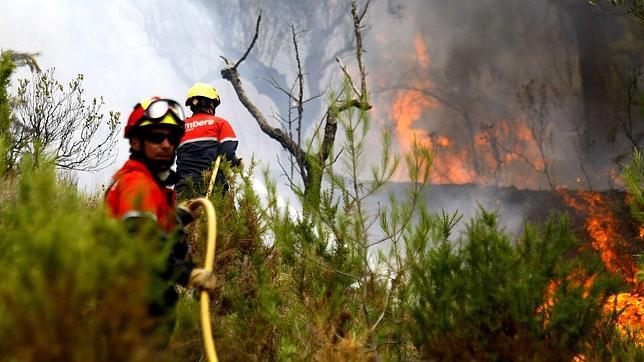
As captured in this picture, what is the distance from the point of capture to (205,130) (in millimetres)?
5520

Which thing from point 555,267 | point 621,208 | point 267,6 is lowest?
point 555,267

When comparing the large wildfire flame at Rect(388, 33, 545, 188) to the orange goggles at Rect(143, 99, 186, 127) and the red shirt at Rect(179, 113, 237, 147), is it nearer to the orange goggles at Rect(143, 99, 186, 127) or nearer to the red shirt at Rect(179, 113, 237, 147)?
the red shirt at Rect(179, 113, 237, 147)

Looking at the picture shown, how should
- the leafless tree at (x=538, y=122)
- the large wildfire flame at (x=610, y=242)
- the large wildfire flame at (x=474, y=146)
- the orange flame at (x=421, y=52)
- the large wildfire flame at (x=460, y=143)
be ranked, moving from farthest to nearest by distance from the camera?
the orange flame at (x=421, y=52)
the large wildfire flame at (x=460, y=143)
the large wildfire flame at (x=474, y=146)
the leafless tree at (x=538, y=122)
the large wildfire flame at (x=610, y=242)

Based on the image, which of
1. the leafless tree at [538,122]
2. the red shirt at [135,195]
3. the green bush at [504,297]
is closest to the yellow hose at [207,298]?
the red shirt at [135,195]

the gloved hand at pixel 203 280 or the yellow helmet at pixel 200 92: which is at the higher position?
the yellow helmet at pixel 200 92

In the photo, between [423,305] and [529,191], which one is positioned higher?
[529,191]

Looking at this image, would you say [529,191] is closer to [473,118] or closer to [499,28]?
[473,118]

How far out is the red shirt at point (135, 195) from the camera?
2090 millimetres

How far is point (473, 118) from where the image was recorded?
19.5 metres

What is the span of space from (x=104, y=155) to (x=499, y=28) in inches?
565

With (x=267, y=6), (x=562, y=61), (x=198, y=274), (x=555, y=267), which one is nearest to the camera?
(x=198, y=274)

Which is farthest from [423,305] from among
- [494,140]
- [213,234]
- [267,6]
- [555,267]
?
[267,6]

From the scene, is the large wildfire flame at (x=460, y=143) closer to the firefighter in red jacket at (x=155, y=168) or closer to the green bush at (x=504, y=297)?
the green bush at (x=504, y=297)

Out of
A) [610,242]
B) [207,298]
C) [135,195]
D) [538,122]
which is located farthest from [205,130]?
[538,122]
